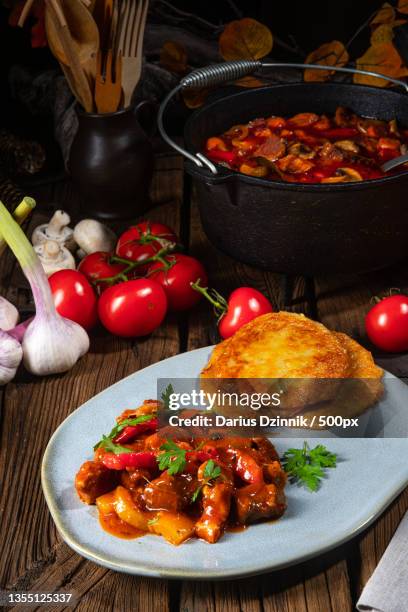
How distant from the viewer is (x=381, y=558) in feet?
7.09


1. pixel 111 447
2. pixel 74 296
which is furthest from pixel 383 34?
pixel 111 447

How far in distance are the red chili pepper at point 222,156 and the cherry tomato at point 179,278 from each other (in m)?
0.40

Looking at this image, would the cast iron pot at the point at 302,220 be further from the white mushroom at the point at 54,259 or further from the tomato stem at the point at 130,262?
the white mushroom at the point at 54,259

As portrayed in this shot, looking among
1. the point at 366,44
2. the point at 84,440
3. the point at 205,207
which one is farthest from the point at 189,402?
the point at 366,44

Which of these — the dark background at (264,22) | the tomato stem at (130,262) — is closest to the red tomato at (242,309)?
the tomato stem at (130,262)

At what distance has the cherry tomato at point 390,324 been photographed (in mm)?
2902

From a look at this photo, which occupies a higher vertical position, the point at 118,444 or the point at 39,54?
the point at 118,444

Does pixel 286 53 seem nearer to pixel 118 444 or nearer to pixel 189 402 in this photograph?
pixel 189 402

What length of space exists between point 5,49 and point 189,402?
2.67m

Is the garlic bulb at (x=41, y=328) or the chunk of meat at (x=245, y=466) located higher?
the chunk of meat at (x=245, y=466)

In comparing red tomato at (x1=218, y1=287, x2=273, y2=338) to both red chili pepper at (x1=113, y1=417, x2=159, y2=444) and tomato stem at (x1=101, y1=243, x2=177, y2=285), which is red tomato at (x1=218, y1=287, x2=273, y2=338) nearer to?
tomato stem at (x1=101, y1=243, x2=177, y2=285)

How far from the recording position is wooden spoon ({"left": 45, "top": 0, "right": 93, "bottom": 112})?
3305 mm

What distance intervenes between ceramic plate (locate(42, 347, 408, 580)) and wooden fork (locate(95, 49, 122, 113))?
1.46 meters

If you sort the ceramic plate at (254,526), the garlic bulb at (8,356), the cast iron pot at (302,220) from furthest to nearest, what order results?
the cast iron pot at (302,220)
the garlic bulb at (8,356)
the ceramic plate at (254,526)
